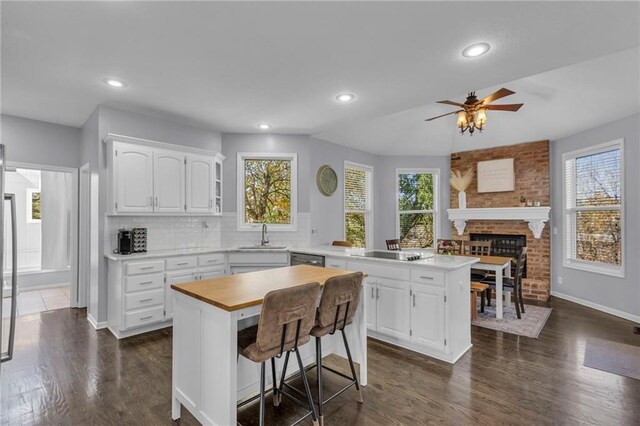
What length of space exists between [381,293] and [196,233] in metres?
Answer: 2.78

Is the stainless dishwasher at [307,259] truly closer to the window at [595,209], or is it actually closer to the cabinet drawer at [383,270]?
the cabinet drawer at [383,270]

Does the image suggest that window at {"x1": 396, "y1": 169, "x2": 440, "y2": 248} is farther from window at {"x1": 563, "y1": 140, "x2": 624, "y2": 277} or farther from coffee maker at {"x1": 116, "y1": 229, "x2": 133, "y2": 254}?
coffee maker at {"x1": 116, "y1": 229, "x2": 133, "y2": 254}

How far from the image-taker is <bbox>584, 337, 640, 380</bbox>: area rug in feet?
9.11

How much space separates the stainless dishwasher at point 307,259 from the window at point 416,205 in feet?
10.0

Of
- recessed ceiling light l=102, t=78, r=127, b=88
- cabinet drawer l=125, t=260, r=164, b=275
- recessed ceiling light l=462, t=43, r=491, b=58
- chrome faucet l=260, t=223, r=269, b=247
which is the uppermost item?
recessed ceiling light l=102, t=78, r=127, b=88

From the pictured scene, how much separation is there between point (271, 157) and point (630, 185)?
4.90m

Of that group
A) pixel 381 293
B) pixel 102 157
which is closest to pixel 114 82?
pixel 102 157

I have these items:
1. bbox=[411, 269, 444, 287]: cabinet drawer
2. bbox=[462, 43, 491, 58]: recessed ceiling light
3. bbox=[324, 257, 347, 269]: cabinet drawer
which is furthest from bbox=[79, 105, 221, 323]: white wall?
bbox=[462, 43, 491, 58]: recessed ceiling light

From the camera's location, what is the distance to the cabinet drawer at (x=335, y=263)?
12.1 ft

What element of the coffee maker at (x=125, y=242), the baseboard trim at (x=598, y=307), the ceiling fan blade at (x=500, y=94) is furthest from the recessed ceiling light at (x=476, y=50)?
the baseboard trim at (x=598, y=307)

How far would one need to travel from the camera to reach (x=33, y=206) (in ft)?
20.0

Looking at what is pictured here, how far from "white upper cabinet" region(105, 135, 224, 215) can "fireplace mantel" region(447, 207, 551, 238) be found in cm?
437

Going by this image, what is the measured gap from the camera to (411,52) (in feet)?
8.14

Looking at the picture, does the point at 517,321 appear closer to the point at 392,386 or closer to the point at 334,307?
the point at 392,386
